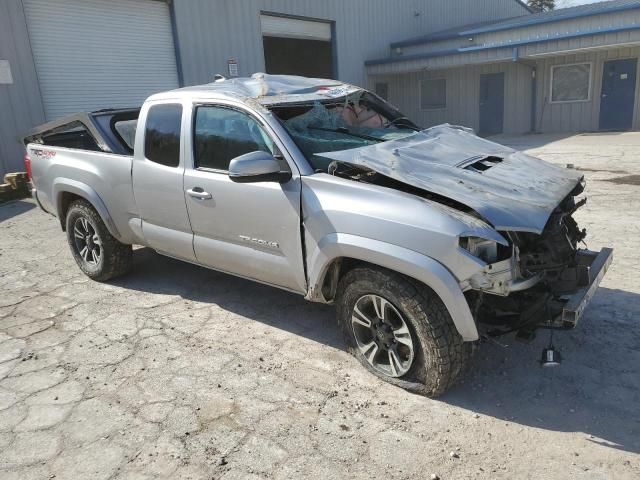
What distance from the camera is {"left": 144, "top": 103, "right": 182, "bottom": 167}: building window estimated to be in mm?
4262

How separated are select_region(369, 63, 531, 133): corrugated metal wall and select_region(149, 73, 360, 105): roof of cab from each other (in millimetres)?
16920

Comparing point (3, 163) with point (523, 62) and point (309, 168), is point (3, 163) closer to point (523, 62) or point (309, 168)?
point (309, 168)

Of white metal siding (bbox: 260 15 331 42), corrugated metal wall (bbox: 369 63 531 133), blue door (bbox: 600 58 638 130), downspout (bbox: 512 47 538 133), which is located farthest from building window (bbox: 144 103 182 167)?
corrugated metal wall (bbox: 369 63 531 133)

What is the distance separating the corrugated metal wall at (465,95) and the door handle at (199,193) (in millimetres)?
18287

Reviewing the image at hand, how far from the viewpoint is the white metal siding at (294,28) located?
53.6 feet

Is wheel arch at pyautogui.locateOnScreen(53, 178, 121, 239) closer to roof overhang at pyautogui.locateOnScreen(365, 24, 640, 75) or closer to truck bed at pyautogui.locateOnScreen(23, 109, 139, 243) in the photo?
truck bed at pyautogui.locateOnScreen(23, 109, 139, 243)

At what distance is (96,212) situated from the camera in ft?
17.0

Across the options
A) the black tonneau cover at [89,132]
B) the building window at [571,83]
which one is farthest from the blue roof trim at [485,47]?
the black tonneau cover at [89,132]

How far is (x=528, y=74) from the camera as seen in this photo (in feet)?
62.6


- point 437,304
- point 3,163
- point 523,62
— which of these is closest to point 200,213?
point 437,304

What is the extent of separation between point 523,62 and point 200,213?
18.0 metres

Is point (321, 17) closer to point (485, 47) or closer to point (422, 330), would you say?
point (485, 47)

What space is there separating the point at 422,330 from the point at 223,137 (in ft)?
6.98

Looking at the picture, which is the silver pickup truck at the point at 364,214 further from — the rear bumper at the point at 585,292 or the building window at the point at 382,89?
the building window at the point at 382,89
